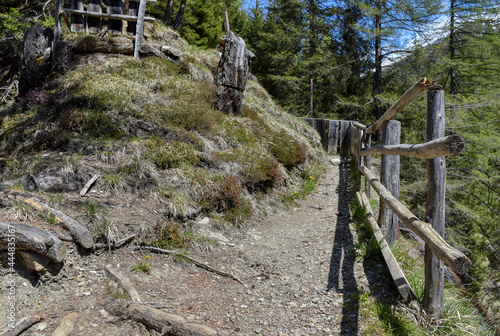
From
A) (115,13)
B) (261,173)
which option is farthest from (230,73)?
A: (115,13)

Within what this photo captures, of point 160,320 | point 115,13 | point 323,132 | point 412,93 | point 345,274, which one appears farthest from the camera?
point 323,132

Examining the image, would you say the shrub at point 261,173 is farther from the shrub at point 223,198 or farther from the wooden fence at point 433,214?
the wooden fence at point 433,214

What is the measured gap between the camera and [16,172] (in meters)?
5.55

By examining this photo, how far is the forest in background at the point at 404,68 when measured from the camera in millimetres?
11766

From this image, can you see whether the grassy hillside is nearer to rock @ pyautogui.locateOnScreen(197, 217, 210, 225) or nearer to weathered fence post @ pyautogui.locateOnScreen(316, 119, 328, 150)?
rock @ pyautogui.locateOnScreen(197, 217, 210, 225)

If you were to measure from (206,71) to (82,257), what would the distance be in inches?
333

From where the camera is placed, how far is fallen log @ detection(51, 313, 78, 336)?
281 cm

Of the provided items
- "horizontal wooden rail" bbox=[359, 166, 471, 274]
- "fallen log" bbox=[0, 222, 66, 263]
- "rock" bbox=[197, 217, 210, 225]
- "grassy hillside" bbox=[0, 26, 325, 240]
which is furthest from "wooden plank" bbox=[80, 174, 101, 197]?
"horizontal wooden rail" bbox=[359, 166, 471, 274]

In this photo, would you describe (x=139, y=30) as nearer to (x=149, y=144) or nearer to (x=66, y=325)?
(x=149, y=144)

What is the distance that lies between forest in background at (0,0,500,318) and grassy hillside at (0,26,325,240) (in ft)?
12.5

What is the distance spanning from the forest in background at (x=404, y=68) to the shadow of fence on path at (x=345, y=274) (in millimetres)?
5123

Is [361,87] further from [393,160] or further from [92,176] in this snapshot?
[92,176]

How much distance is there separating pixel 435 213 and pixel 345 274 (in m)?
1.78

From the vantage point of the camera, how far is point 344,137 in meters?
15.1
